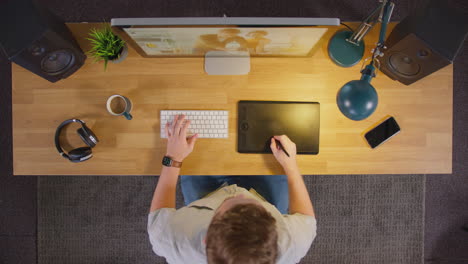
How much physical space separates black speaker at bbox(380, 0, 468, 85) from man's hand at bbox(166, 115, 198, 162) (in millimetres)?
915

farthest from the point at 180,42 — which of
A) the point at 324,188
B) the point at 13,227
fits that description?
the point at 13,227

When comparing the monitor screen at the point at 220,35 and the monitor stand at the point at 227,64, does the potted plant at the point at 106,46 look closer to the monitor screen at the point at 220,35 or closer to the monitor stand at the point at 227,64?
the monitor screen at the point at 220,35

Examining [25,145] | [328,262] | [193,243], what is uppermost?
[25,145]

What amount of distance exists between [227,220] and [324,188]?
1.17 meters

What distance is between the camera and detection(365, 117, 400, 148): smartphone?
124cm

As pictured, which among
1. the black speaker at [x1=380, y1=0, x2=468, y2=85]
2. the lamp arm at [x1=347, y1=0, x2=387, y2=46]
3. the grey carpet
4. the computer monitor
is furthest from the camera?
the grey carpet

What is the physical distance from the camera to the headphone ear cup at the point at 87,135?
119 cm

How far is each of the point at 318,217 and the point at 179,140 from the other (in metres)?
1.19

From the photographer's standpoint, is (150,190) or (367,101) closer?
(367,101)

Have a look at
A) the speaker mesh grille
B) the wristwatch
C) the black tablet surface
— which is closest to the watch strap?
the wristwatch

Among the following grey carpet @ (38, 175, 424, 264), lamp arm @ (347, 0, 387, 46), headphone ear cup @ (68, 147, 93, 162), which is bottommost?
grey carpet @ (38, 175, 424, 264)

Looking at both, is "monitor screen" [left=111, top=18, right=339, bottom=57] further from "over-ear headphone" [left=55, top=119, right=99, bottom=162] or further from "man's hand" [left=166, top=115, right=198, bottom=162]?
"over-ear headphone" [left=55, top=119, right=99, bottom=162]

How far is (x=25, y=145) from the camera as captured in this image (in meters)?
1.26

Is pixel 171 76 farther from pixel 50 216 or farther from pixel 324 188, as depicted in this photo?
pixel 50 216
